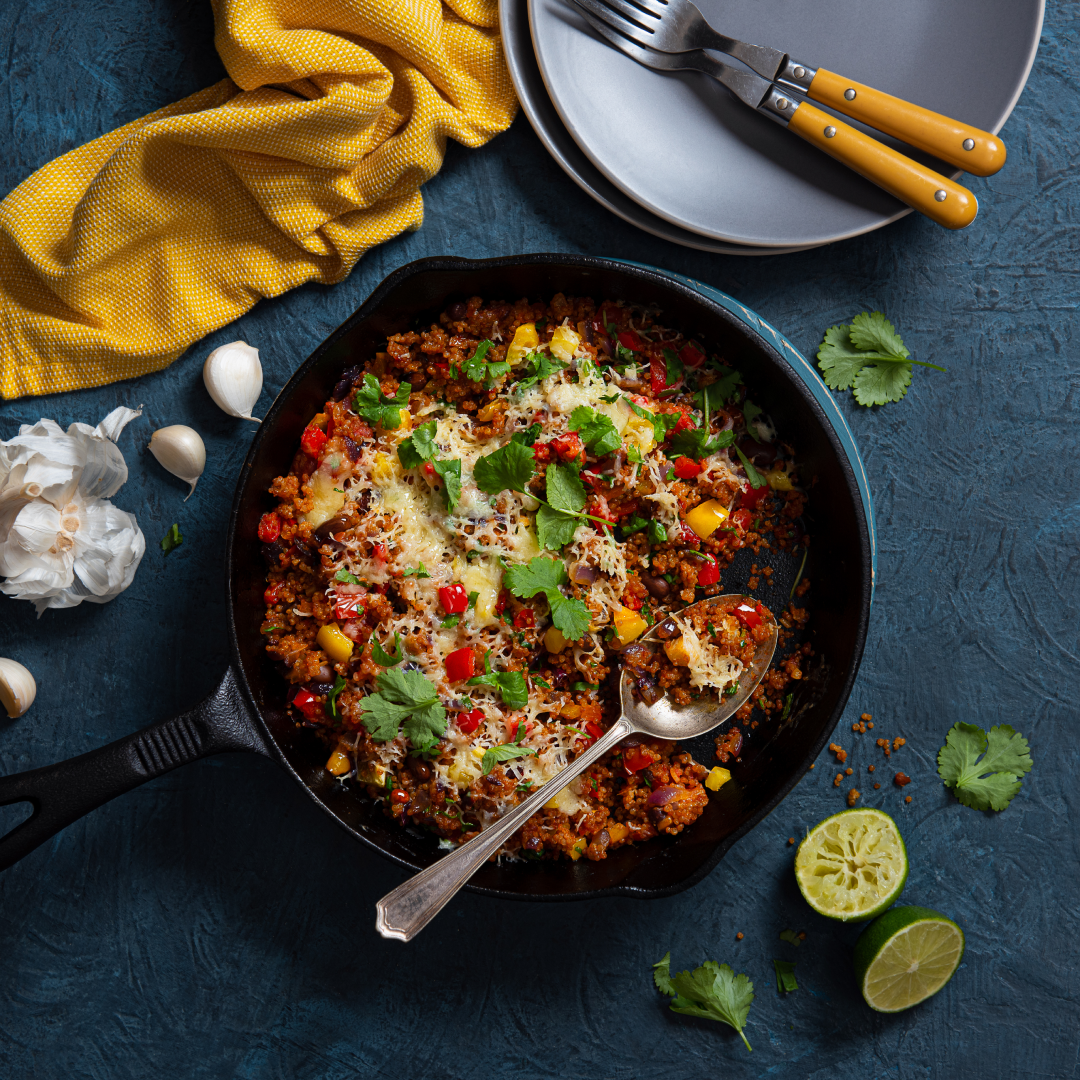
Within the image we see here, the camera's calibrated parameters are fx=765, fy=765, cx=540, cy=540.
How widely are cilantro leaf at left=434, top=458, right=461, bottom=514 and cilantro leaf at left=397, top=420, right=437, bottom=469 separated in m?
0.05

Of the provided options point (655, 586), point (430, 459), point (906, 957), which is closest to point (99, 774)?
point (430, 459)

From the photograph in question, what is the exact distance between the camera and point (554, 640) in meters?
2.74

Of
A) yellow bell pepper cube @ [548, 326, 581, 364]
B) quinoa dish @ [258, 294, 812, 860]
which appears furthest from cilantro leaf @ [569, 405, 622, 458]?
yellow bell pepper cube @ [548, 326, 581, 364]

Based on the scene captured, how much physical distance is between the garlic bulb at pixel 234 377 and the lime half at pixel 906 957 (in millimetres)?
3215

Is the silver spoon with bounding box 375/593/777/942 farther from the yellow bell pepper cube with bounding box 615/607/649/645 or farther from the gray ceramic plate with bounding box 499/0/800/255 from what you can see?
the gray ceramic plate with bounding box 499/0/800/255

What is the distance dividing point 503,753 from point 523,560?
67 centimetres

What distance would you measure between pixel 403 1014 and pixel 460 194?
11.0 ft

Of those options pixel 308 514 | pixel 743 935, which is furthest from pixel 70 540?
pixel 743 935

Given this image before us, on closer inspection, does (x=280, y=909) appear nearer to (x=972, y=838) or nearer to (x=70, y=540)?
(x=70, y=540)

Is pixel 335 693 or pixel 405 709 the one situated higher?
pixel 405 709

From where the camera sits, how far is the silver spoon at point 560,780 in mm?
2484

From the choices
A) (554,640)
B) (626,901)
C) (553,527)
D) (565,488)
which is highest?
(565,488)

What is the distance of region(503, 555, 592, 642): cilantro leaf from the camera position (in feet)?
8.62

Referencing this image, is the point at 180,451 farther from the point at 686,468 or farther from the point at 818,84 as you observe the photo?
the point at 818,84
